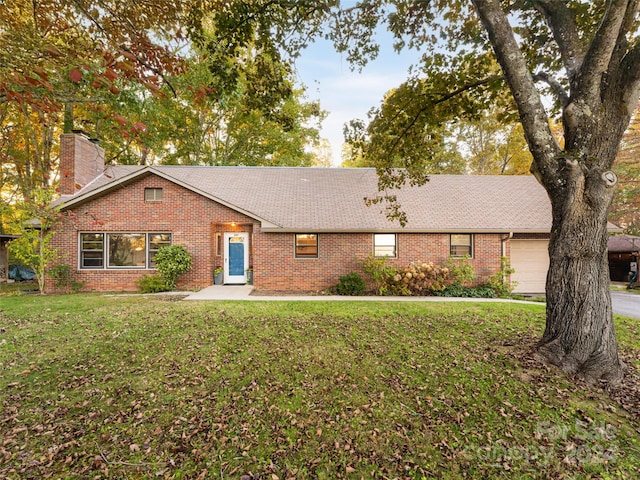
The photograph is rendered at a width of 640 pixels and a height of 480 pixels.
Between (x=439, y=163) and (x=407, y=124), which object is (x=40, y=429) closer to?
(x=407, y=124)

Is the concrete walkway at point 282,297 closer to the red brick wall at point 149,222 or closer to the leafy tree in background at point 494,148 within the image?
the red brick wall at point 149,222

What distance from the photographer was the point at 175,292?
1096 cm

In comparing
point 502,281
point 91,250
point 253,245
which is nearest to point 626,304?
point 502,281

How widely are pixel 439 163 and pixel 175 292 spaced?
23432mm

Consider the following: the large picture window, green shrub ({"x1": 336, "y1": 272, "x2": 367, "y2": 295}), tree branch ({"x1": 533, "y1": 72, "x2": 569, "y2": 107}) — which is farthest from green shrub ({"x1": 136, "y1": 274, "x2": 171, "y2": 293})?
tree branch ({"x1": 533, "y1": 72, "x2": 569, "y2": 107})

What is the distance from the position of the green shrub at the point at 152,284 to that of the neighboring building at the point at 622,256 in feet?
72.2

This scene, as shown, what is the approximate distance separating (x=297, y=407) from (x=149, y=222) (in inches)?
416

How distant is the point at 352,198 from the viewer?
44.7ft

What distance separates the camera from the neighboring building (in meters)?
15.5

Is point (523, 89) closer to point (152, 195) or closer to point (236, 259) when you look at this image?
point (236, 259)

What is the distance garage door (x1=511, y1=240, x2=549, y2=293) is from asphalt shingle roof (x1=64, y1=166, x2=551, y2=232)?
2.89 feet

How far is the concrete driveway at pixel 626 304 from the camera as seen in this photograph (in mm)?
8891

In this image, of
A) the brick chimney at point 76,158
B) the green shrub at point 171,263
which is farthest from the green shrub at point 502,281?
the brick chimney at point 76,158

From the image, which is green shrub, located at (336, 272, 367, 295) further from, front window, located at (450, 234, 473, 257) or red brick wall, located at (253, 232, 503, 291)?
front window, located at (450, 234, 473, 257)
